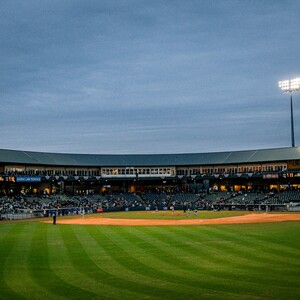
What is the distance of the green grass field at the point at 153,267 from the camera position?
1552cm

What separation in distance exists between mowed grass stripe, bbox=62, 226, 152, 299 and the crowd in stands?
34.7 meters

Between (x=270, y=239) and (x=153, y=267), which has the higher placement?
(x=153, y=267)

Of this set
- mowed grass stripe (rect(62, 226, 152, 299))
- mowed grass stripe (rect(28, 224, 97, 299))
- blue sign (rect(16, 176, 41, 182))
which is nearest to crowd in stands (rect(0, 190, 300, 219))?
blue sign (rect(16, 176, 41, 182))

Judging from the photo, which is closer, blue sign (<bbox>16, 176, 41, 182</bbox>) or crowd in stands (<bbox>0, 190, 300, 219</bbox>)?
crowd in stands (<bbox>0, 190, 300, 219</bbox>)

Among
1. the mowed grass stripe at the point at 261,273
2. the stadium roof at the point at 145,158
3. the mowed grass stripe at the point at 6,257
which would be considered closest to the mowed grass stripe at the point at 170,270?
the mowed grass stripe at the point at 261,273

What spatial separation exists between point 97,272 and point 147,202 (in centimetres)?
6965

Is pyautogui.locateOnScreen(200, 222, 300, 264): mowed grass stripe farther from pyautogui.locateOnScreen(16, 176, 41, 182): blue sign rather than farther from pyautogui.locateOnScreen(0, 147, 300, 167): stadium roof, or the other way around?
pyautogui.locateOnScreen(0, 147, 300, 167): stadium roof

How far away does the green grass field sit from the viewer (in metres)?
15.5

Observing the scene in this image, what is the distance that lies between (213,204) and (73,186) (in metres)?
35.2

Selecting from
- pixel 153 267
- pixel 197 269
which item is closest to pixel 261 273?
pixel 197 269

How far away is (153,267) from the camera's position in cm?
2016

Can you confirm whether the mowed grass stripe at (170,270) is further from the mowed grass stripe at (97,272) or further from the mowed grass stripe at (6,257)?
the mowed grass stripe at (6,257)

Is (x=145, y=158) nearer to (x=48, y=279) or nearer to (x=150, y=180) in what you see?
(x=150, y=180)

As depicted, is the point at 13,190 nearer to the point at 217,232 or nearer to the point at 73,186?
the point at 73,186
